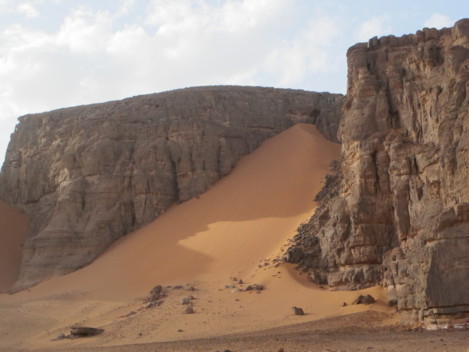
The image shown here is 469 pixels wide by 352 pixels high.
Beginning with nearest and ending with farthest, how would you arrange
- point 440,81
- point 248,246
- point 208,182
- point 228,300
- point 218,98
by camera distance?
1. point 440,81
2. point 228,300
3. point 248,246
4. point 208,182
5. point 218,98

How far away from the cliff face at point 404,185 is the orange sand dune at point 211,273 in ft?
4.25

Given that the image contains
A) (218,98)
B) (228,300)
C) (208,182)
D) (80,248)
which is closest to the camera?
(228,300)

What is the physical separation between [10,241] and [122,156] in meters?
7.33

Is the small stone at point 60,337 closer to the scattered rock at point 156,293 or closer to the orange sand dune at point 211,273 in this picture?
the orange sand dune at point 211,273

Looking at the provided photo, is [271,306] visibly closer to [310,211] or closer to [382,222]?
[382,222]

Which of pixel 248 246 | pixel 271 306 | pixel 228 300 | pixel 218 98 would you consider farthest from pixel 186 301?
pixel 218 98

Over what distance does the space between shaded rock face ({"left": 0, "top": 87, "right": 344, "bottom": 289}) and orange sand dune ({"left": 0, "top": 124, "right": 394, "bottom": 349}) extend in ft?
3.52

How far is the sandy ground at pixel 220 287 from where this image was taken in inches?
699

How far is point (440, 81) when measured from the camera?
2030 cm

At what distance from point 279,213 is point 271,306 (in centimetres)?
801

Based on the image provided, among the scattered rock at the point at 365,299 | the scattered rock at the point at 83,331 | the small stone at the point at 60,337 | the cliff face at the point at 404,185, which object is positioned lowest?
the small stone at the point at 60,337

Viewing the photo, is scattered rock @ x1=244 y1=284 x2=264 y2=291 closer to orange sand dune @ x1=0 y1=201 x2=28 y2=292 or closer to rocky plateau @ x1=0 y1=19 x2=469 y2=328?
rocky plateau @ x1=0 y1=19 x2=469 y2=328

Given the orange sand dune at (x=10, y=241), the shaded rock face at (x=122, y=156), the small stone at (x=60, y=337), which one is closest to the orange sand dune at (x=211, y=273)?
the small stone at (x=60, y=337)

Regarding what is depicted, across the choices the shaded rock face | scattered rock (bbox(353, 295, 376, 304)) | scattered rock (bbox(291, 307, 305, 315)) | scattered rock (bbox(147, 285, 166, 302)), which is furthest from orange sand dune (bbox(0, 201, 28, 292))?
scattered rock (bbox(353, 295, 376, 304))
